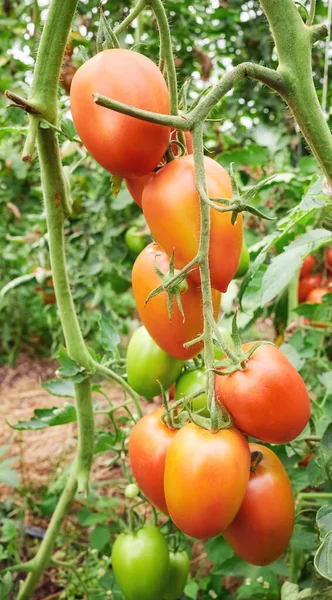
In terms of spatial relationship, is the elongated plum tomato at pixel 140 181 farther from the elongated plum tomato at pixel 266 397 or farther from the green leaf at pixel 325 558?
the green leaf at pixel 325 558

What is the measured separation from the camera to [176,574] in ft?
2.72

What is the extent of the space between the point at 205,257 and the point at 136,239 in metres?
0.93

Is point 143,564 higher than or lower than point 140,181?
lower

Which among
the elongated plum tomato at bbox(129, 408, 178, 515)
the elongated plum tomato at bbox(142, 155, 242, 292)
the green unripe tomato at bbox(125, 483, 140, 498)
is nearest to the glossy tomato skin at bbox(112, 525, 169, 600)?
the green unripe tomato at bbox(125, 483, 140, 498)

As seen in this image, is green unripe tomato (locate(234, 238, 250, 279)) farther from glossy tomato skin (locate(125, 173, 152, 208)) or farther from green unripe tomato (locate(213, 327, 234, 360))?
glossy tomato skin (locate(125, 173, 152, 208))

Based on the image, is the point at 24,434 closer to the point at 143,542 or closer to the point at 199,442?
the point at 143,542

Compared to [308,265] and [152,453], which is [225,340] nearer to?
[152,453]

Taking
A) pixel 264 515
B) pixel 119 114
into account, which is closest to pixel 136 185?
pixel 119 114

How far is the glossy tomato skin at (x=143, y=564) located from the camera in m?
0.73

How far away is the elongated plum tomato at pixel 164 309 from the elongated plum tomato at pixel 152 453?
0.25 feet

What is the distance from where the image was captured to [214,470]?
1.47ft

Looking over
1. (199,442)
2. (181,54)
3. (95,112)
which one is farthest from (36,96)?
(181,54)

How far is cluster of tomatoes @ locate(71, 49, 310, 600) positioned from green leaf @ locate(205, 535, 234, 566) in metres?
0.29

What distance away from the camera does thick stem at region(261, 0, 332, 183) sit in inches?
16.2
